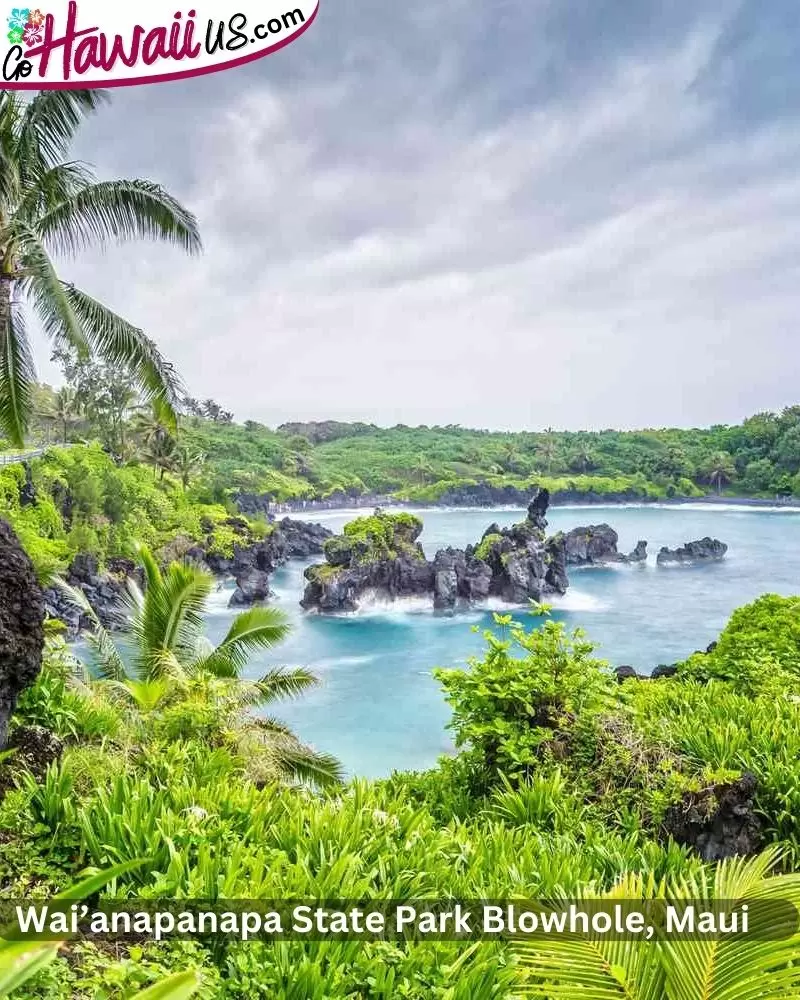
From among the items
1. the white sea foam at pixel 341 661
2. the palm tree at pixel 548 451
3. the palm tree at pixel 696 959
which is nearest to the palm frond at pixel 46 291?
the palm tree at pixel 696 959

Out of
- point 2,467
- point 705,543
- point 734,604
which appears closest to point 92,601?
point 2,467

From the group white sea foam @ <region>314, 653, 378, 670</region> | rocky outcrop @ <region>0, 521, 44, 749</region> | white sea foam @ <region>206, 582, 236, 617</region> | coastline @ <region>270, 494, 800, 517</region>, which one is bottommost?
white sea foam @ <region>314, 653, 378, 670</region>

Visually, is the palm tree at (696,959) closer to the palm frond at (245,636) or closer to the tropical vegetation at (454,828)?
the tropical vegetation at (454,828)

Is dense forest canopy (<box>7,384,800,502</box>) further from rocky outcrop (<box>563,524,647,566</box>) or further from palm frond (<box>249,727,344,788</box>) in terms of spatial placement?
palm frond (<box>249,727,344,788</box>)

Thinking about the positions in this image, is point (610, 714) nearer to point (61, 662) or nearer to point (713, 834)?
point (713, 834)

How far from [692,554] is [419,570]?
20813mm

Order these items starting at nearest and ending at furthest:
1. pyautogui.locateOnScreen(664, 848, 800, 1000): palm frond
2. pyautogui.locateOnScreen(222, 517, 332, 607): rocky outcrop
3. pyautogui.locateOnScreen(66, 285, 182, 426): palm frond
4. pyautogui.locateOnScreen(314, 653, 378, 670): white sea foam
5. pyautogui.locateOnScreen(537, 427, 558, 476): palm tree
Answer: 1. pyautogui.locateOnScreen(664, 848, 800, 1000): palm frond
2. pyautogui.locateOnScreen(66, 285, 182, 426): palm frond
3. pyautogui.locateOnScreen(314, 653, 378, 670): white sea foam
4. pyautogui.locateOnScreen(222, 517, 332, 607): rocky outcrop
5. pyautogui.locateOnScreen(537, 427, 558, 476): palm tree

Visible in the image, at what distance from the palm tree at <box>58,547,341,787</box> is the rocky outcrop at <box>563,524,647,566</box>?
36.8m

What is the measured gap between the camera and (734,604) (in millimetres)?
32469

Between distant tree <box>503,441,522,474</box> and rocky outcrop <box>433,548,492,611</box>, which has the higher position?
distant tree <box>503,441,522,474</box>

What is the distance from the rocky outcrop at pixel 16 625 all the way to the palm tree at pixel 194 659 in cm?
239

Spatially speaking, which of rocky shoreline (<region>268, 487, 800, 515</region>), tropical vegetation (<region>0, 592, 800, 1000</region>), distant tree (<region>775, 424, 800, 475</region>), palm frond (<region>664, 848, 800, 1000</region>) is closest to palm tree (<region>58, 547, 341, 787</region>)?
tropical vegetation (<region>0, 592, 800, 1000</region>)

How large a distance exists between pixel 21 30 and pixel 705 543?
44804mm

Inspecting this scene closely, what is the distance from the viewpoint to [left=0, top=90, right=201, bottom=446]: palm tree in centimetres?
755
